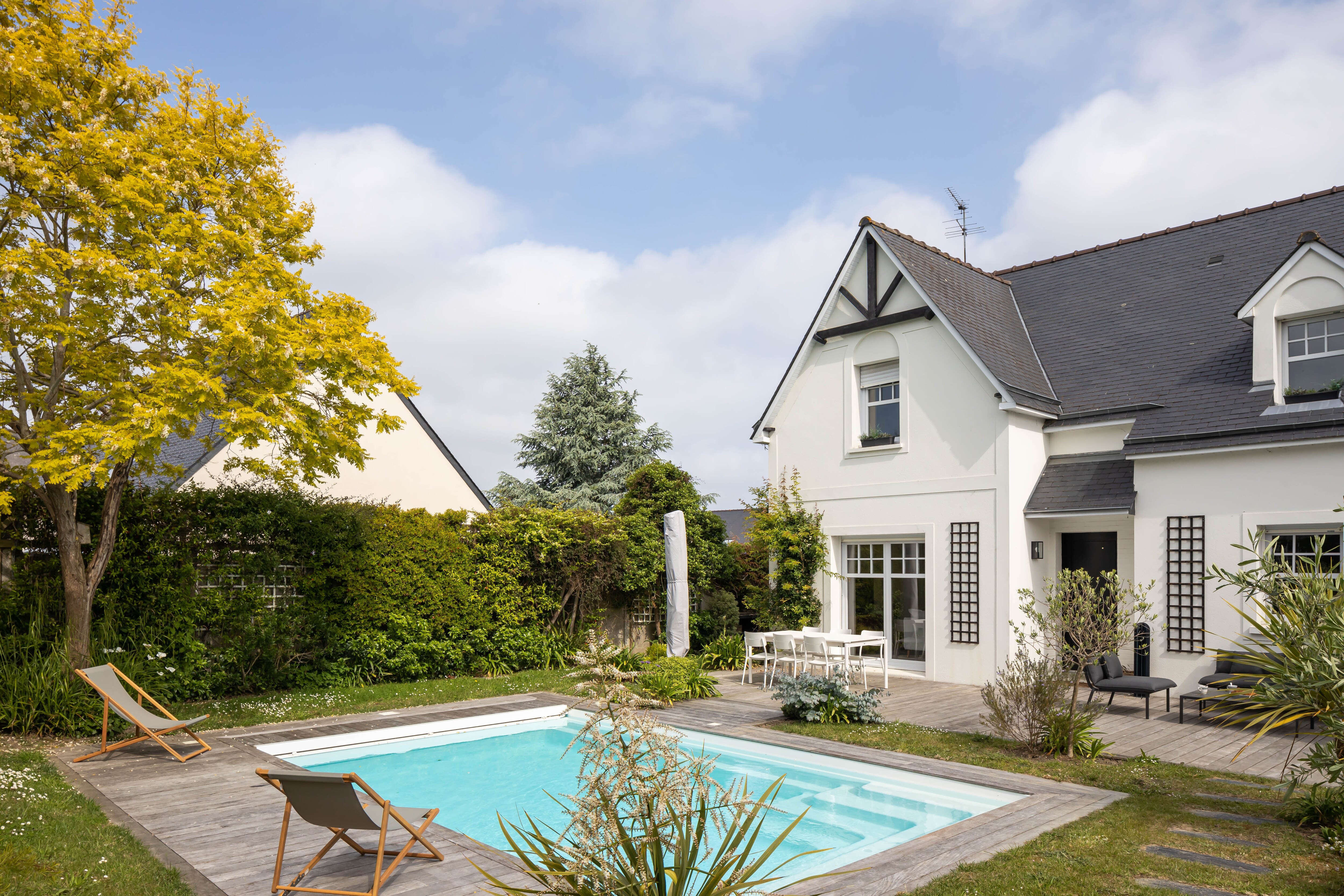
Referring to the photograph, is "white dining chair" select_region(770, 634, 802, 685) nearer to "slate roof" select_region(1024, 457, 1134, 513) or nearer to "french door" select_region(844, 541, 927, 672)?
"french door" select_region(844, 541, 927, 672)

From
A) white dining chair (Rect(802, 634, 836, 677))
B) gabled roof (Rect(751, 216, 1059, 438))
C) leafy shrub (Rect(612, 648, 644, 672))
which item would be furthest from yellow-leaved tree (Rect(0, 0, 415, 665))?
gabled roof (Rect(751, 216, 1059, 438))

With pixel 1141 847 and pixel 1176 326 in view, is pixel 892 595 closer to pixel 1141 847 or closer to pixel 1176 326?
pixel 1176 326

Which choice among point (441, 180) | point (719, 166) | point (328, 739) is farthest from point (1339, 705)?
point (441, 180)

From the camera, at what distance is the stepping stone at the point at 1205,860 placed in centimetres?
514

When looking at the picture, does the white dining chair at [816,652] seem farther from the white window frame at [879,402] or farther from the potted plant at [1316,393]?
the potted plant at [1316,393]

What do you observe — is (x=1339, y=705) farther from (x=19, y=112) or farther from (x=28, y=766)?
(x=19, y=112)

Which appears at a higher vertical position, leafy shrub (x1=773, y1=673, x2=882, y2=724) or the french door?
the french door

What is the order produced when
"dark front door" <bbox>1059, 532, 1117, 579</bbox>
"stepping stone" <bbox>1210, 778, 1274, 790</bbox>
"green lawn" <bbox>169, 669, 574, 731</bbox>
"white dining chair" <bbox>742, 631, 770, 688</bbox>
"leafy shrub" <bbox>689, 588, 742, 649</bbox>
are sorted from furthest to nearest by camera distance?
"leafy shrub" <bbox>689, 588, 742, 649</bbox> → "dark front door" <bbox>1059, 532, 1117, 579</bbox> → "white dining chair" <bbox>742, 631, 770, 688</bbox> → "green lawn" <bbox>169, 669, 574, 731</bbox> → "stepping stone" <bbox>1210, 778, 1274, 790</bbox>

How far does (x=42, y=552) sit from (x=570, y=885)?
389 inches

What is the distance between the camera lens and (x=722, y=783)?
8172mm

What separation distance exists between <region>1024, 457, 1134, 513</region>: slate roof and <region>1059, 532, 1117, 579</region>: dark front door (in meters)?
1.08

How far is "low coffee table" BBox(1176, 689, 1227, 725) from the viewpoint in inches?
388

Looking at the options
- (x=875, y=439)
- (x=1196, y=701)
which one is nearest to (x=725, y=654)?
(x=875, y=439)

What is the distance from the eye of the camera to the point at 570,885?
10.9 ft
